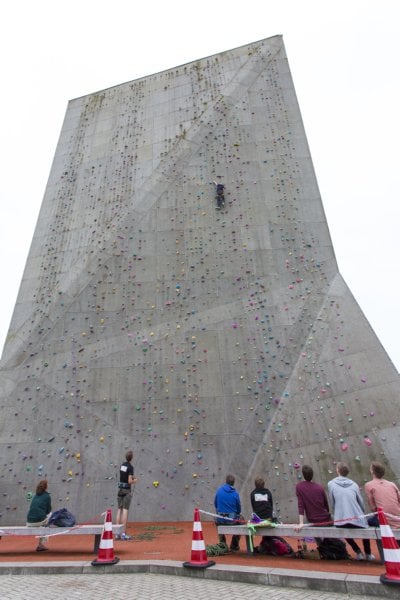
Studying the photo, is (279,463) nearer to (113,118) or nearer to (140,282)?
(140,282)

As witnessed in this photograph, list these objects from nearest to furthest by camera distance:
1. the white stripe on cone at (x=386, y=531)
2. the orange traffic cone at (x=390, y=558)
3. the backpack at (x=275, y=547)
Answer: the orange traffic cone at (x=390, y=558) < the white stripe on cone at (x=386, y=531) < the backpack at (x=275, y=547)

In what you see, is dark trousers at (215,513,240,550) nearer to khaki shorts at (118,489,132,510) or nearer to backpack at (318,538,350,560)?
backpack at (318,538,350,560)

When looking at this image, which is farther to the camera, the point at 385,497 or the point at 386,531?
the point at 385,497

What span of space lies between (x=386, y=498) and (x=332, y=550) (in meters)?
0.81

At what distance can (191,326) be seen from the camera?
927 centimetres

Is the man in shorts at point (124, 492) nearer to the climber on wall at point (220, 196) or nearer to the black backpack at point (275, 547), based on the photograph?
the black backpack at point (275, 547)

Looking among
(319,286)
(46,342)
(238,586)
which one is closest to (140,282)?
(46,342)

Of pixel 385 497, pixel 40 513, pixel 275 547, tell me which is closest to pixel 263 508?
pixel 275 547

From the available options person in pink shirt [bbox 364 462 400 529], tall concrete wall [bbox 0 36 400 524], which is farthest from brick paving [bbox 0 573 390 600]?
tall concrete wall [bbox 0 36 400 524]

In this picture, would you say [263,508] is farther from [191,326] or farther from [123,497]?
[191,326]

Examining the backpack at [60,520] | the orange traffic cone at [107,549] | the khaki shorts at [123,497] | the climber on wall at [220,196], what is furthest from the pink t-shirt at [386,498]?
the climber on wall at [220,196]

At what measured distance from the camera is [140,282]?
1010 centimetres

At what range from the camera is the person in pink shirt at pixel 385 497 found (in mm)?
3922

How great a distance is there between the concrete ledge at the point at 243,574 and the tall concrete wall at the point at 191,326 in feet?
11.0
